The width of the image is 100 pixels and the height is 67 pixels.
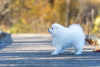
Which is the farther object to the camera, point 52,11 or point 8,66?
point 52,11

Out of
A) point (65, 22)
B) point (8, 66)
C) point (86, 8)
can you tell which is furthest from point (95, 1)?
point (8, 66)

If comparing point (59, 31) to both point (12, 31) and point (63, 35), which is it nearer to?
point (63, 35)

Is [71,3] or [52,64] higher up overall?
[71,3]

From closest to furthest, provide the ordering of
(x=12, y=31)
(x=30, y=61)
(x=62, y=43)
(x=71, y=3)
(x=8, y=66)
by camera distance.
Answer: (x=8, y=66)
(x=30, y=61)
(x=62, y=43)
(x=12, y=31)
(x=71, y=3)

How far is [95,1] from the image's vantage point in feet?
136

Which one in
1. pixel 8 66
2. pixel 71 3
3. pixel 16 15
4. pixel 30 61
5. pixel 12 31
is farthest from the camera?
pixel 71 3

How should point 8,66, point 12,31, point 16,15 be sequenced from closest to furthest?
1. point 8,66
2. point 12,31
3. point 16,15

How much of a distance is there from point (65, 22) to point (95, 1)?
9.13 m

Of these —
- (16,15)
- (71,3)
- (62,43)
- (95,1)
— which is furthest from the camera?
(95,1)

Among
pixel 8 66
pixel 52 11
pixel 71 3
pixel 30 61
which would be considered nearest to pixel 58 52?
pixel 30 61

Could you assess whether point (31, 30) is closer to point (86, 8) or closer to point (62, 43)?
point (86, 8)

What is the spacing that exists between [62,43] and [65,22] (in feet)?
80.0

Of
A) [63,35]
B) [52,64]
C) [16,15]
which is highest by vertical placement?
[16,15]

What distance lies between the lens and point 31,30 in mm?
27812
